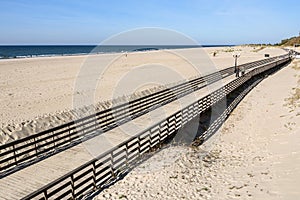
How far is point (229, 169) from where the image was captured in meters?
9.22

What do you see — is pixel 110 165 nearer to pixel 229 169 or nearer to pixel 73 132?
pixel 73 132

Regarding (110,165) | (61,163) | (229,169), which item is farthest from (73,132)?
(229,169)

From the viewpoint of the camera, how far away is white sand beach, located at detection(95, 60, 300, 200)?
7.41 meters

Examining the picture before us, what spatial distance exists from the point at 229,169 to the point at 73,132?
5.65 m

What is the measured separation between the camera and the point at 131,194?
7.30m

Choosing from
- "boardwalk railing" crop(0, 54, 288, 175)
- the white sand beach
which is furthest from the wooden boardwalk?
the white sand beach

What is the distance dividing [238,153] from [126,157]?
462cm

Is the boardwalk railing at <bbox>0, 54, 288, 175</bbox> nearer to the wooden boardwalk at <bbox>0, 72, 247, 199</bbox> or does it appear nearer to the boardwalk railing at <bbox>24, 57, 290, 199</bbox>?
the wooden boardwalk at <bbox>0, 72, 247, 199</bbox>

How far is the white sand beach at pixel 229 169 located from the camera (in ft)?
24.3

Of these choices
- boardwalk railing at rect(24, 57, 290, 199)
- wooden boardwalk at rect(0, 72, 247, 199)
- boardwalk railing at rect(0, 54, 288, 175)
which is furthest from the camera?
boardwalk railing at rect(0, 54, 288, 175)

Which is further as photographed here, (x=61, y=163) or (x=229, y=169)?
(x=229, y=169)

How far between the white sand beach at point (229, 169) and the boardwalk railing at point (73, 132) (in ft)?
9.77

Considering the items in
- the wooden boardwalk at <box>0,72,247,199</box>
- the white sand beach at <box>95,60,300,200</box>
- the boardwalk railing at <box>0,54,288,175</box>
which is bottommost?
the white sand beach at <box>95,60,300,200</box>

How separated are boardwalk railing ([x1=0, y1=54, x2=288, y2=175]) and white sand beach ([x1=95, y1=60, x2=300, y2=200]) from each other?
298 cm
